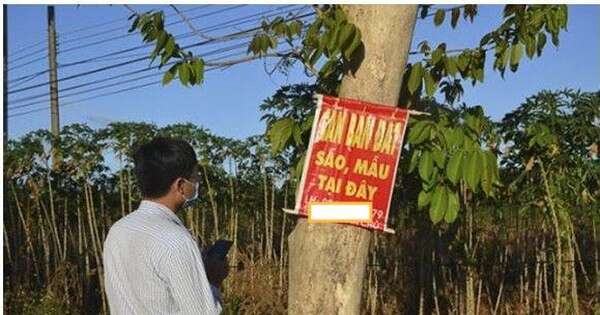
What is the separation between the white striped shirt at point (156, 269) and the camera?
2082 millimetres

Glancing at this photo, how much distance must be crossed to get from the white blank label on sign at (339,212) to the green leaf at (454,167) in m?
0.34

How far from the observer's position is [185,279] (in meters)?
2.08

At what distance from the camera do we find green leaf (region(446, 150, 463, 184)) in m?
2.82

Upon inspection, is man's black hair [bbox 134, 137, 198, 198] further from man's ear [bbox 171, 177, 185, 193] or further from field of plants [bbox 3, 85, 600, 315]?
field of plants [bbox 3, 85, 600, 315]

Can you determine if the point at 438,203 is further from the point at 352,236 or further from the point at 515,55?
the point at 515,55

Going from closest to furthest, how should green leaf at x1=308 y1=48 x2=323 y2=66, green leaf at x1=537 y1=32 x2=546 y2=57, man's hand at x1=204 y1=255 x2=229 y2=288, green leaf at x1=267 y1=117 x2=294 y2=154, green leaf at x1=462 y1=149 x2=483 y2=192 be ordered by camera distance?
1. man's hand at x1=204 y1=255 x2=229 y2=288
2. green leaf at x1=462 y1=149 x2=483 y2=192
3. green leaf at x1=308 y1=48 x2=323 y2=66
4. green leaf at x1=267 y1=117 x2=294 y2=154
5. green leaf at x1=537 y1=32 x2=546 y2=57

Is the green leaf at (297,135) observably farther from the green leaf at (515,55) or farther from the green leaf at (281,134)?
the green leaf at (515,55)

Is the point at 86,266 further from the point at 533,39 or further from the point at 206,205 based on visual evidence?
the point at 533,39

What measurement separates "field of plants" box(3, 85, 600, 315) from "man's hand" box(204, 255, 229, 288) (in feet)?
4.81

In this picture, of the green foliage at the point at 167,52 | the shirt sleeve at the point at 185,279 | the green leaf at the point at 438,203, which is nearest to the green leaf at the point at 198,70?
the green foliage at the point at 167,52

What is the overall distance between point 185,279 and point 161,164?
0.30 metres

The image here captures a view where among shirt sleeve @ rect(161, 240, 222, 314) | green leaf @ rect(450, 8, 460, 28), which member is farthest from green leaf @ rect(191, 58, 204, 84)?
shirt sleeve @ rect(161, 240, 222, 314)

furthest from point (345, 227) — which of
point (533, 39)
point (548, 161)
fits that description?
point (548, 161)

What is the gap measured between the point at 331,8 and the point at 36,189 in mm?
3906
